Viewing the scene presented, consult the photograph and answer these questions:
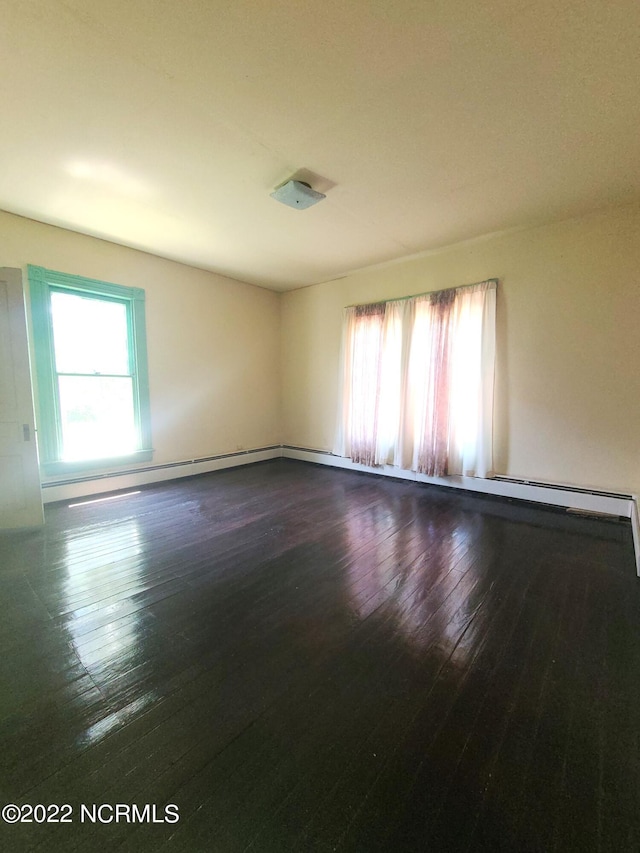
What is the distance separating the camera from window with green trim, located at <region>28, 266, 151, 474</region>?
3475 millimetres

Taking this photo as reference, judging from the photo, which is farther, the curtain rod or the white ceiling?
the curtain rod

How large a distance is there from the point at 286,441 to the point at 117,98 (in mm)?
4754

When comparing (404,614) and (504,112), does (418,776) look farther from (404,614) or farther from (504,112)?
(504,112)

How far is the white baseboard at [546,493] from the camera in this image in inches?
120

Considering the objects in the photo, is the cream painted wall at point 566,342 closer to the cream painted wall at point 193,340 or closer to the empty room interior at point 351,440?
the empty room interior at point 351,440

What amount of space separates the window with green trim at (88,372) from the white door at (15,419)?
0.53m

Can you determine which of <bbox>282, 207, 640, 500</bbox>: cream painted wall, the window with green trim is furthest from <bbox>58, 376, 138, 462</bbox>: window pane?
<bbox>282, 207, 640, 500</bbox>: cream painted wall

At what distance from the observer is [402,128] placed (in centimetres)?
207

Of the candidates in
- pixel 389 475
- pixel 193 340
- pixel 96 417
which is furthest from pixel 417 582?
pixel 193 340

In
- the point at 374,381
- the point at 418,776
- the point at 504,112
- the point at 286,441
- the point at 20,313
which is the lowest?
the point at 418,776

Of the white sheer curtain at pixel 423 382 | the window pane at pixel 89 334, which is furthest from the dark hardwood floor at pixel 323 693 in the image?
the window pane at pixel 89 334

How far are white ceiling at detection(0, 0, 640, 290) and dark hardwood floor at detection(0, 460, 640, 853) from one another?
2857mm

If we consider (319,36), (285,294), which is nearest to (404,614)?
(319,36)

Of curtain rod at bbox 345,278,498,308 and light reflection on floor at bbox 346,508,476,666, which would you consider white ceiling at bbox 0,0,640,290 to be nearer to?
curtain rod at bbox 345,278,498,308
